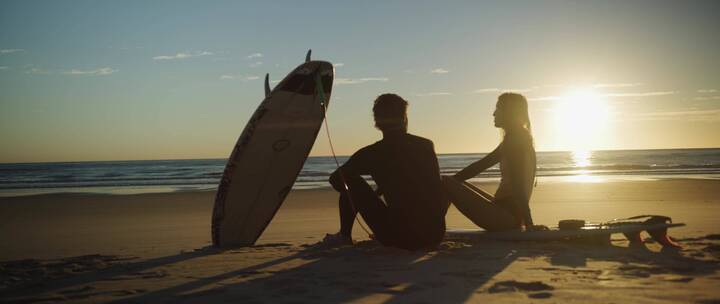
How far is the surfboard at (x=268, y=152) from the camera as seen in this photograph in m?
5.91

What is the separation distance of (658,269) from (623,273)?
0.29m

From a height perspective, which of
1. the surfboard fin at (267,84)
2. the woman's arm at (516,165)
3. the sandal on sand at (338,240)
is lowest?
the sandal on sand at (338,240)

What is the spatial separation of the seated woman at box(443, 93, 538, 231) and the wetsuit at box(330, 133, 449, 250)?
48cm

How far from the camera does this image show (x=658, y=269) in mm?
3922

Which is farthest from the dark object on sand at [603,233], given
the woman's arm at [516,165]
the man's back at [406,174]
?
the man's back at [406,174]

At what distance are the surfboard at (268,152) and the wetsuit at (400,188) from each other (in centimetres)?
151

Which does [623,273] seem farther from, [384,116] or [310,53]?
[310,53]

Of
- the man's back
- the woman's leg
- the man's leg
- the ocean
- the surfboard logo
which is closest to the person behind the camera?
the man's back

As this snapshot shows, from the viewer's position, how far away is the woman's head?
5082 millimetres

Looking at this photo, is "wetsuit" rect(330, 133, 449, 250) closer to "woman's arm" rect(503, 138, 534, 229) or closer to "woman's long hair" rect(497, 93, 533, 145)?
"woman's arm" rect(503, 138, 534, 229)

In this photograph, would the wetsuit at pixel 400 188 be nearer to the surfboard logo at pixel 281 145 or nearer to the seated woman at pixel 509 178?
the seated woman at pixel 509 178

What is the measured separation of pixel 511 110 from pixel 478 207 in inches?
35.2

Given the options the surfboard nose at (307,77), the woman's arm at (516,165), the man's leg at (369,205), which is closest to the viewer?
the man's leg at (369,205)

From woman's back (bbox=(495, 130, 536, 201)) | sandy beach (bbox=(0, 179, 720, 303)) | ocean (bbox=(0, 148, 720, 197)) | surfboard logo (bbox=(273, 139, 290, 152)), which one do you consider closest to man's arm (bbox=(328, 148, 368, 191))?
sandy beach (bbox=(0, 179, 720, 303))
